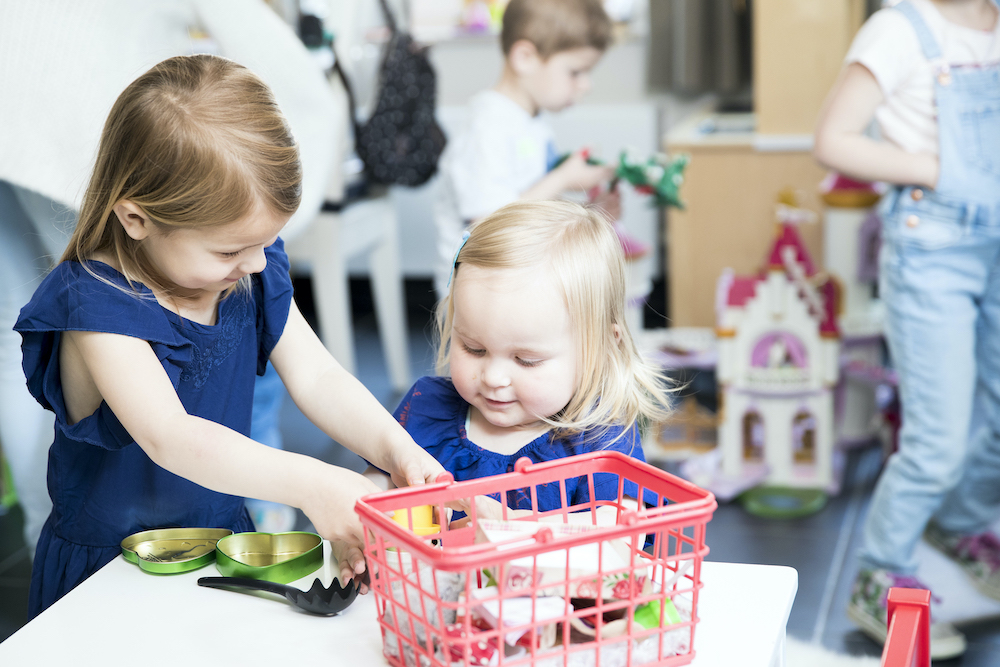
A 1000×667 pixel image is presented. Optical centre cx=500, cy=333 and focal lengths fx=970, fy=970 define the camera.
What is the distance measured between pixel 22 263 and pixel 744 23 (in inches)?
97.0

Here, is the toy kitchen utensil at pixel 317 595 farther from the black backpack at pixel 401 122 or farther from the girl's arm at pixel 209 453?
the black backpack at pixel 401 122

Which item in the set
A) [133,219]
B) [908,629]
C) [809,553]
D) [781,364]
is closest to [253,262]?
[133,219]

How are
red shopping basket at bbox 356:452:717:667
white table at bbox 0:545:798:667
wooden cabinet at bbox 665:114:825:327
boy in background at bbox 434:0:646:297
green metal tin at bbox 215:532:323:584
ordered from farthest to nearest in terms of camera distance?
wooden cabinet at bbox 665:114:825:327
boy in background at bbox 434:0:646:297
green metal tin at bbox 215:532:323:584
white table at bbox 0:545:798:667
red shopping basket at bbox 356:452:717:667

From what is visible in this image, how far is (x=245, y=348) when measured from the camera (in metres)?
1.02

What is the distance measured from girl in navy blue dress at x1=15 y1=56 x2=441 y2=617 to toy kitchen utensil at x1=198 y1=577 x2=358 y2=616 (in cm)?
3

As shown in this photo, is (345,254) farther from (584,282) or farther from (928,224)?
(584,282)

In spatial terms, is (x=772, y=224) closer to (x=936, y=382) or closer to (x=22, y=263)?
(x=936, y=382)

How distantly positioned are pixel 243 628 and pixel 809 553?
146 cm

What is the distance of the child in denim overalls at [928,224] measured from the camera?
A: 4.95ft

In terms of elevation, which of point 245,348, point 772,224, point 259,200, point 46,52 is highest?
point 46,52

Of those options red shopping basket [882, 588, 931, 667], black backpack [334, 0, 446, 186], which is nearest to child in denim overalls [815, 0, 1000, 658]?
red shopping basket [882, 588, 931, 667]

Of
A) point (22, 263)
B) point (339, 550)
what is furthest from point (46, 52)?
point (339, 550)

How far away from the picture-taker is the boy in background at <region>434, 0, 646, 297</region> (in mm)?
1923

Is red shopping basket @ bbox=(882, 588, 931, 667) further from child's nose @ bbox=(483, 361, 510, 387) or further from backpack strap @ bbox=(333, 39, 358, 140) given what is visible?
backpack strap @ bbox=(333, 39, 358, 140)
